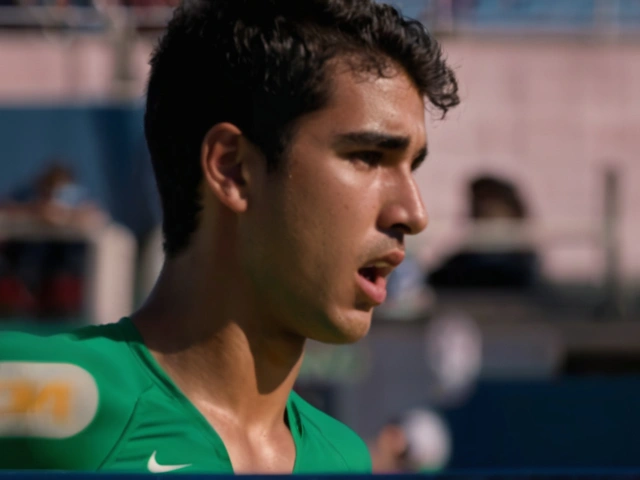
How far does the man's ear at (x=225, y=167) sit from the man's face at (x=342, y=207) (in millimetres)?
49

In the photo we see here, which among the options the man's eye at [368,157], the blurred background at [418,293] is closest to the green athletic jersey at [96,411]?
the man's eye at [368,157]

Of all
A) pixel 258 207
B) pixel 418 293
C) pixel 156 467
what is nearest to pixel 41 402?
pixel 156 467

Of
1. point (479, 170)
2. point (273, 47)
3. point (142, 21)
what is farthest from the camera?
point (479, 170)

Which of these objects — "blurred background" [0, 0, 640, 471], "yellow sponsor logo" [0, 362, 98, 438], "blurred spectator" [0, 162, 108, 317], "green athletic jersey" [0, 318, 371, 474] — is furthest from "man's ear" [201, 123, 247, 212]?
"blurred spectator" [0, 162, 108, 317]

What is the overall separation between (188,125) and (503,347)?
17.0 feet

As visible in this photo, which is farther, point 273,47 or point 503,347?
point 503,347

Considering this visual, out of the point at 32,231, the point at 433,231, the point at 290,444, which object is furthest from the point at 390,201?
the point at 433,231

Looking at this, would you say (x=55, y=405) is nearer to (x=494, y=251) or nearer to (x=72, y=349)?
(x=72, y=349)

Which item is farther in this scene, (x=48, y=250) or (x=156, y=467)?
(x=48, y=250)

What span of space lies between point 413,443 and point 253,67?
456 centimetres

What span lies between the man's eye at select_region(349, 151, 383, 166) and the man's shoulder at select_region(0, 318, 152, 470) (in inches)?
19.9

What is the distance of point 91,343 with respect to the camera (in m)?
1.86

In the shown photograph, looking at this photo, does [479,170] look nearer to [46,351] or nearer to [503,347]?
[503,347]

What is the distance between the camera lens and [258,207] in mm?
1928
